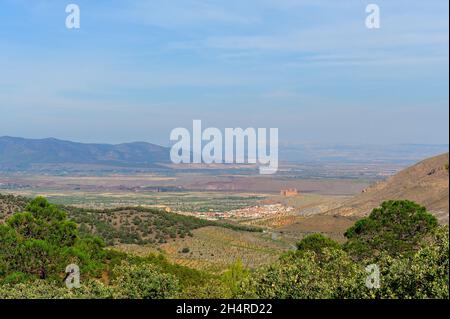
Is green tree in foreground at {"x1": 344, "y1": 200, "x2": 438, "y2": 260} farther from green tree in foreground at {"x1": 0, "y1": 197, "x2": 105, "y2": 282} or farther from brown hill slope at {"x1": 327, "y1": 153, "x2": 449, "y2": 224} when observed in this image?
brown hill slope at {"x1": 327, "y1": 153, "x2": 449, "y2": 224}

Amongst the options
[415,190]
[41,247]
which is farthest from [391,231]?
[415,190]

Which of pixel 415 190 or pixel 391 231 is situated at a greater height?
pixel 391 231

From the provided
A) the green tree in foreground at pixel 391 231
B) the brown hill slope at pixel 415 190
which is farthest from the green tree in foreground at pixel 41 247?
the brown hill slope at pixel 415 190

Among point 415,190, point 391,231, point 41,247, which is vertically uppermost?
point 41,247

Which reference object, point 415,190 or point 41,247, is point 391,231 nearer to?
point 41,247

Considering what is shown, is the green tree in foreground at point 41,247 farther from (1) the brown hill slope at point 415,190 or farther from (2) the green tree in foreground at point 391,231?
(1) the brown hill slope at point 415,190

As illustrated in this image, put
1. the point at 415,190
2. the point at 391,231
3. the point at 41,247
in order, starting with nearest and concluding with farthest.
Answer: the point at 41,247
the point at 391,231
the point at 415,190

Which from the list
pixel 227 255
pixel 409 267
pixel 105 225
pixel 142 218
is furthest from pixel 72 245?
pixel 142 218

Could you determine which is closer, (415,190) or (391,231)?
(391,231)

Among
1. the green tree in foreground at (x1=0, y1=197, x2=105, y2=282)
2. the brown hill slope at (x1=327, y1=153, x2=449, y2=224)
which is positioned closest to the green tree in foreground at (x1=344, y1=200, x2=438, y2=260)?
the green tree in foreground at (x1=0, y1=197, x2=105, y2=282)
